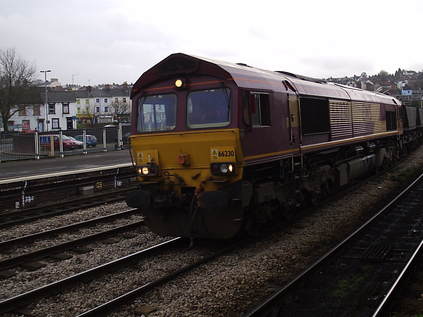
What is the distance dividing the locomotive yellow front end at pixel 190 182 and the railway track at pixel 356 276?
1.76m

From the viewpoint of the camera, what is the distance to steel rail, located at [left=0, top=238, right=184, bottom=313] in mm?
6133

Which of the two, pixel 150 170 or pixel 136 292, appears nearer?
pixel 136 292

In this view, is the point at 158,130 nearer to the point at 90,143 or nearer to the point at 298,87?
the point at 298,87

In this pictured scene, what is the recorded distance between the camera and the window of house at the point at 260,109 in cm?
831

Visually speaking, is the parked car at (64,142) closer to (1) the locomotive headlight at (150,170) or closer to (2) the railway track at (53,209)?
(2) the railway track at (53,209)

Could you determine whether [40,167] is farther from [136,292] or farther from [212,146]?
[136,292]

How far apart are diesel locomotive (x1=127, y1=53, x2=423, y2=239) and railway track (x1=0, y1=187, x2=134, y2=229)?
176 inches

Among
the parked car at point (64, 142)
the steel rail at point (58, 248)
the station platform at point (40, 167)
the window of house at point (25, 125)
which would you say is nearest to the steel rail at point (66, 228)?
the steel rail at point (58, 248)

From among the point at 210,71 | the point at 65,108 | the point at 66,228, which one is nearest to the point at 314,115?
the point at 210,71

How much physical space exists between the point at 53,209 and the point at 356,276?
9.19m

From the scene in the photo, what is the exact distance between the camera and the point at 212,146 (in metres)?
7.98

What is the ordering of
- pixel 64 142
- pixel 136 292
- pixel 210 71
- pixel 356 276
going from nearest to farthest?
1. pixel 136 292
2. pixel 356 276
3. pixel 210 71
4. pixel 64 142

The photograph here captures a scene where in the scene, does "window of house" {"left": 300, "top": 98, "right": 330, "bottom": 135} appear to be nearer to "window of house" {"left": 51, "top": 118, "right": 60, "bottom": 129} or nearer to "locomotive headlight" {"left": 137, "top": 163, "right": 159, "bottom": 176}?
"locomotive headlight" {"left": 137, "top": 163, "right": 159, "bottom": 176}

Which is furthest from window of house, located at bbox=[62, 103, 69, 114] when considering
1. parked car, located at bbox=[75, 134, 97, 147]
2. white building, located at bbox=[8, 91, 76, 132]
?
parked car, located at bbox=[75, 134, 97, 147]
